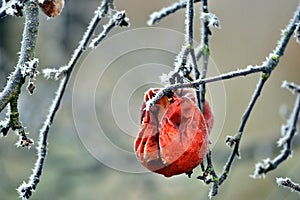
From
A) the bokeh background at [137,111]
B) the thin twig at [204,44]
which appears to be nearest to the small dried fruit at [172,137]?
the thin twig at [204,44]

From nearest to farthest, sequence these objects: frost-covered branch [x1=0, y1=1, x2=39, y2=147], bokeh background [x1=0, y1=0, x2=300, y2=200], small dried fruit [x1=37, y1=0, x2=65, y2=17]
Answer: frost-covered branch [x1=0, y1=1, x2=39, y2=147] → small dried fruit [x1=37, y1=0, x2=65, y2=17] → bokeh background [x1=0, y1=0, x2=300, y2=200]

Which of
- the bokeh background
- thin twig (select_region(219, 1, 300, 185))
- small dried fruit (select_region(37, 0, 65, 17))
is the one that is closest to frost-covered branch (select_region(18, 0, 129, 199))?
small dried fruit (select_region(37, 0, 65, 17))

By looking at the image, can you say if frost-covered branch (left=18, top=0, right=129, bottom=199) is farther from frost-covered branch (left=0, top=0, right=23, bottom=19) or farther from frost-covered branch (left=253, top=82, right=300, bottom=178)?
frost-covered branch (left=253, top=82, right=300, bottom=178)

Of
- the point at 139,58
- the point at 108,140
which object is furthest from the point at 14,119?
the point at 139,58

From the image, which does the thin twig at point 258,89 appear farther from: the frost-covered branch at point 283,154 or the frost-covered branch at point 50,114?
the frost-covered branch at point 50,114

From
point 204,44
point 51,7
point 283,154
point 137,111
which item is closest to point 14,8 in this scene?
point 51,7

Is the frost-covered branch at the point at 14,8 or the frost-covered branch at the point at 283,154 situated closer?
the frost-covered branch at the point at 14,8

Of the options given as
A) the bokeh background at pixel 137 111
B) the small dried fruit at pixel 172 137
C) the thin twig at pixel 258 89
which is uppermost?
the bokeh background at pixel 137 111
